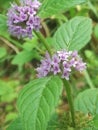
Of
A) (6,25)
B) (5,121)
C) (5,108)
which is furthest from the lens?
(5,108)

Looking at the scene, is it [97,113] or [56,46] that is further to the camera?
[97,113]

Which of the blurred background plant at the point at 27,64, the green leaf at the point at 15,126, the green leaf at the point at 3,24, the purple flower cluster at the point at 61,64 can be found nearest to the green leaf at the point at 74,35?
the purple flower cluster at the point at 61,64

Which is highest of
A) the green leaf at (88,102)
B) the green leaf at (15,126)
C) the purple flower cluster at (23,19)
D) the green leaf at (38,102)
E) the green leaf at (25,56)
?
the green leaf at (25,56)

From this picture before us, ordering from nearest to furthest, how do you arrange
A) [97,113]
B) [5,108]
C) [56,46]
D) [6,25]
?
[6,25] < [56,46] < [97,113] < [5,108]

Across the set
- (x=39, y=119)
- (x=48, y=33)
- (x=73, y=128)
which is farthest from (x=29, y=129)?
(x=48, y=33)

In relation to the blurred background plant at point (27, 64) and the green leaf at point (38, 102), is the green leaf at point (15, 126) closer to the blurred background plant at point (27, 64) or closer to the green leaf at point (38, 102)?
the green leaf at point (38, 102)

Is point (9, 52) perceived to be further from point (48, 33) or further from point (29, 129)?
point (29, 129)

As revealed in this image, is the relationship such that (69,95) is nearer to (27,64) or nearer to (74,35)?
(74,35)

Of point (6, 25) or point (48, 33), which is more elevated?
point (48, 33)
